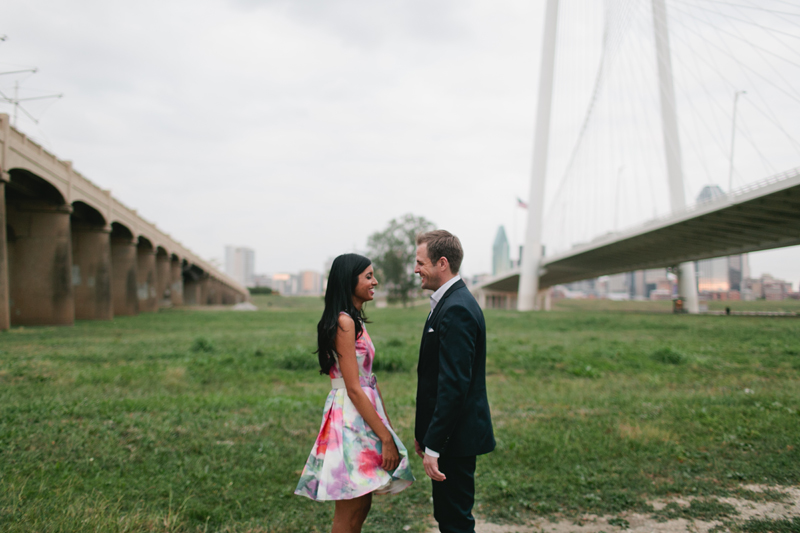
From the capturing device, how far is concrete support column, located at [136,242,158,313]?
3806cm

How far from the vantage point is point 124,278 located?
33031 mm

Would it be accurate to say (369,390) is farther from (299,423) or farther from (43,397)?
(43,397)

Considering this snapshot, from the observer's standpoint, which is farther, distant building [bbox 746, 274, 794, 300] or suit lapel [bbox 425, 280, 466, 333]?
distant building [bbox 746, 274, 794, 300]

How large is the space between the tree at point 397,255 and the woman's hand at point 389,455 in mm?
50793

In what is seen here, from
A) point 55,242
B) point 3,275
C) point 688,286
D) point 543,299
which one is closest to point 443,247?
point 3,275

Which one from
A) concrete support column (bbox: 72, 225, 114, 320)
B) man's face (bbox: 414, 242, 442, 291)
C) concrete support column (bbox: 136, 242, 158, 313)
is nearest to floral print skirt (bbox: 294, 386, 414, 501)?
man's face (bbox: 414, 242, 442, 291)

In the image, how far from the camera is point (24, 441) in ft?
15.7

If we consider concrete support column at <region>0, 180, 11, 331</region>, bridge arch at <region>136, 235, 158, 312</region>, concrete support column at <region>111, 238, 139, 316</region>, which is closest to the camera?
concrete support column at <region>0, 180, 11, 331</region>

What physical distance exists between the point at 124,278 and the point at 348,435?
3500 cm

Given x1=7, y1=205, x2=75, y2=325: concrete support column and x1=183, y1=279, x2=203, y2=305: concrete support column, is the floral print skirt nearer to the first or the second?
x1=7, y1=205, x2=75, y2=325: concrete support column

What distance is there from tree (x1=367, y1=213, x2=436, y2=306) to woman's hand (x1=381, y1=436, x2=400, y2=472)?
167ft

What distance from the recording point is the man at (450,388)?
2.46 m

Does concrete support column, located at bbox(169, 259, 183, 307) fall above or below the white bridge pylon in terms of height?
below

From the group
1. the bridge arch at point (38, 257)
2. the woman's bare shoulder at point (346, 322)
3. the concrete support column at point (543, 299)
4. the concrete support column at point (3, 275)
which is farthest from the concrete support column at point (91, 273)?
the concrete support column at point (543, 299)
